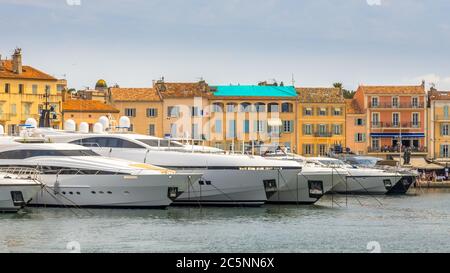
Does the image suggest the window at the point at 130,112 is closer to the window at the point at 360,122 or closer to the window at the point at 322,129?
the window at the point at 322,129

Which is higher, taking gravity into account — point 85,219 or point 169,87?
point 169,87

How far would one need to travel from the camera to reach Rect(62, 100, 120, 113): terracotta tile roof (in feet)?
346

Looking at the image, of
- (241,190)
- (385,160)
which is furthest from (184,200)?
(385,160)

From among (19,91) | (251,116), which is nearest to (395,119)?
(251,116)

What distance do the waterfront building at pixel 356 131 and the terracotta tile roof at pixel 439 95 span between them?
7248 mm

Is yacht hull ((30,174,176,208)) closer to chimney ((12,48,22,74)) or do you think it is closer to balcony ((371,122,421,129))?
chimney ((12,48,22,74))

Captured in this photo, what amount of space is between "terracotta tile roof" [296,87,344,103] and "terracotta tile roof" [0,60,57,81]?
2653 centimetres

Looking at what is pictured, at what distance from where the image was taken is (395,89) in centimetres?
11781

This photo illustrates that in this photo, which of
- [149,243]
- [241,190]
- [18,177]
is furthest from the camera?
[241,190]
